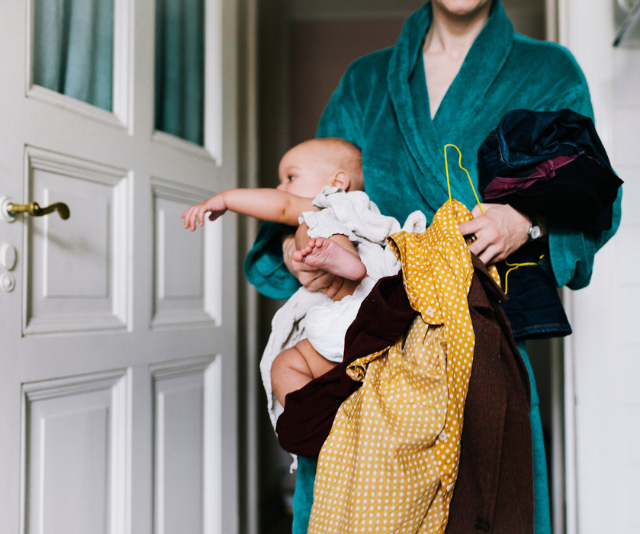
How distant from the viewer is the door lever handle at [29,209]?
108cm

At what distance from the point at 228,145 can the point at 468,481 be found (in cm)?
137

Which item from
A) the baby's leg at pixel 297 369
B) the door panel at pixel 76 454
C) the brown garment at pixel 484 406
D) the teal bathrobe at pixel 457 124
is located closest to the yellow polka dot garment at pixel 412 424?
the brown garment at pixel 484 406

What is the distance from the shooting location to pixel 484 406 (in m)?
0.81

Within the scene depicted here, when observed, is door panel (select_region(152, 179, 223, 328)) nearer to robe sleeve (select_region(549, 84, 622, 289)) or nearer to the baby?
the baby

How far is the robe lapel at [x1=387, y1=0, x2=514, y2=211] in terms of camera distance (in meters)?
1.09

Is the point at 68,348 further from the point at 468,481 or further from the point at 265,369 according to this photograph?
the point at 468,481

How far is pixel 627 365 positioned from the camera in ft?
5.32

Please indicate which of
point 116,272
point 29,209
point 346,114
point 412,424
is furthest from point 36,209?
point 412,424

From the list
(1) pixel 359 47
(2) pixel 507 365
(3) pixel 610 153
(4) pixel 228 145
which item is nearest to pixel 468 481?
(2) pixel 507 365

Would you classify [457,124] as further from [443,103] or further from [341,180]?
[341,180]

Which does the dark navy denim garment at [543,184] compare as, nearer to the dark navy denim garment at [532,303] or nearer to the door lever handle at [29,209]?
the dark navy denim garment at [532,303]

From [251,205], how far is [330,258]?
244 mm

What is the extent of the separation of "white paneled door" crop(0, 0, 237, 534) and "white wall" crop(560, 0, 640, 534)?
1052mm

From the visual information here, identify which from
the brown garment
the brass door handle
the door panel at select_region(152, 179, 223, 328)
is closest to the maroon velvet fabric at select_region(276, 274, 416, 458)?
the brown garment
